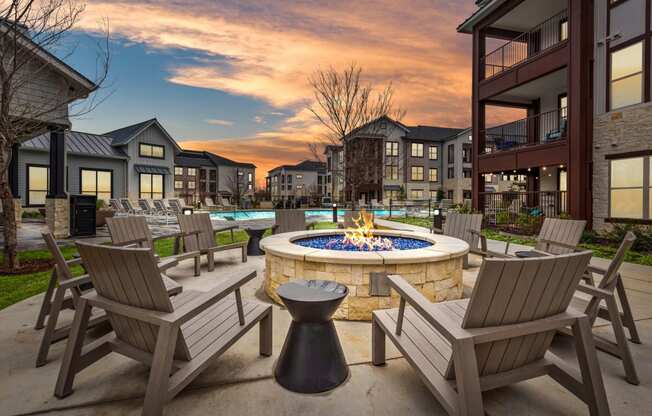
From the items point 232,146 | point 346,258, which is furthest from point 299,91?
point 232,146

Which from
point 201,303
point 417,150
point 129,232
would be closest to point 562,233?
point 201,303

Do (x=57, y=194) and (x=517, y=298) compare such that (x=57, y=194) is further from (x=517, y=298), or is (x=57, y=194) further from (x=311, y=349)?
(x=517, y=298)

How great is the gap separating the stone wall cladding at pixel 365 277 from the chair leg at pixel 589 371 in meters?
1.96

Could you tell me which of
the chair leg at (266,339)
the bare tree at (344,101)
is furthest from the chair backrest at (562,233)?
the bare tree at (344,101)

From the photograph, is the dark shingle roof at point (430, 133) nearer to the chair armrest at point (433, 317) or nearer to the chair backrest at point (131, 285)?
the chair armrest at point (433, 317)

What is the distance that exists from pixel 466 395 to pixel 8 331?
4424mm

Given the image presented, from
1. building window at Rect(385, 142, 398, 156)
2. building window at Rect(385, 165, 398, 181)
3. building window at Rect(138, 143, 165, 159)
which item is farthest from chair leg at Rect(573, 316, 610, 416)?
building window at Rect(385, 142, 398, 156)

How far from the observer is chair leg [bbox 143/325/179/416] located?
1.90 meters

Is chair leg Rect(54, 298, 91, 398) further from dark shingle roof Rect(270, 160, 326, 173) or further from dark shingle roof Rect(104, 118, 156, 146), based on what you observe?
dark shingle roof Rect(270, 160, 326, 173)

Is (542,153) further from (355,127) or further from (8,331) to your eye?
(8,331)

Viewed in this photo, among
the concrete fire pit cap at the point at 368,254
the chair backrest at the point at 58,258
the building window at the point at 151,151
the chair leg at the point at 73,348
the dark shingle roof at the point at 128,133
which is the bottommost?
the chair leg at the point at 73,348

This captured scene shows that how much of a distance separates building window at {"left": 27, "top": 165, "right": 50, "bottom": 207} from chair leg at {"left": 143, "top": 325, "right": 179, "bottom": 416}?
22.7 metres

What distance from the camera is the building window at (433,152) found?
39781 millimetres

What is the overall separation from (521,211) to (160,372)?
16103 millimetres
